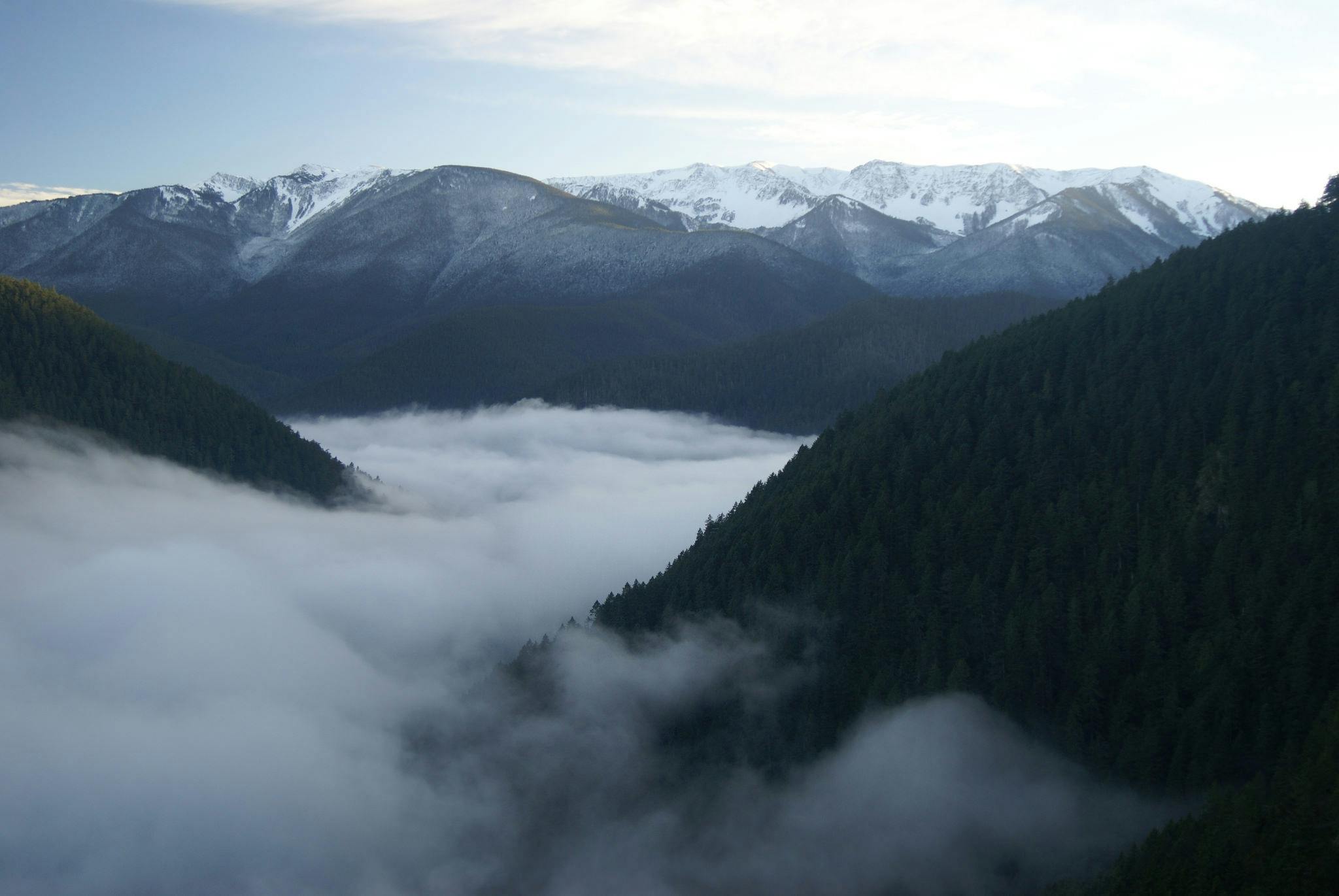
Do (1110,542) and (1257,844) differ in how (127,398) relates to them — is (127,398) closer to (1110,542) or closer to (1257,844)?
(1110,542)

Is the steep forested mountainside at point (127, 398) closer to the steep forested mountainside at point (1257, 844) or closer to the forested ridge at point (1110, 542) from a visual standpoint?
the forested ridge at point (1110, 542)

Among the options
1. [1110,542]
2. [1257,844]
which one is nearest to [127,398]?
[1110,542]

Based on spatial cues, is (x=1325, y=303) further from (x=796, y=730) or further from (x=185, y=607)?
(x=185, y=607)

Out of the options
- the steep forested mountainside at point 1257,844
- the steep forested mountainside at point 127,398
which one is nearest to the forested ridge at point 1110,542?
the steep forested mountainside at point 1257,844

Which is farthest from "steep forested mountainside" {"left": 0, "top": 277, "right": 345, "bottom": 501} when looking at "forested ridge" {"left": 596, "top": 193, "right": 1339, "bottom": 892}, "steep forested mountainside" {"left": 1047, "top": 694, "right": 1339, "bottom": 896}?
"steep forested mountainside" {"left": 1047, "top": 694, "right": 1339, "bottom": 896}

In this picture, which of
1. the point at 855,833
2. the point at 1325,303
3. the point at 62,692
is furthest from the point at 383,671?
the point at 1325,303

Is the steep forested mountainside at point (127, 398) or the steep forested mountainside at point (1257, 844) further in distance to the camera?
the steep forested mountainside at point (127, 398)

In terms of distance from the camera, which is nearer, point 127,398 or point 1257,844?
point 1257,844
